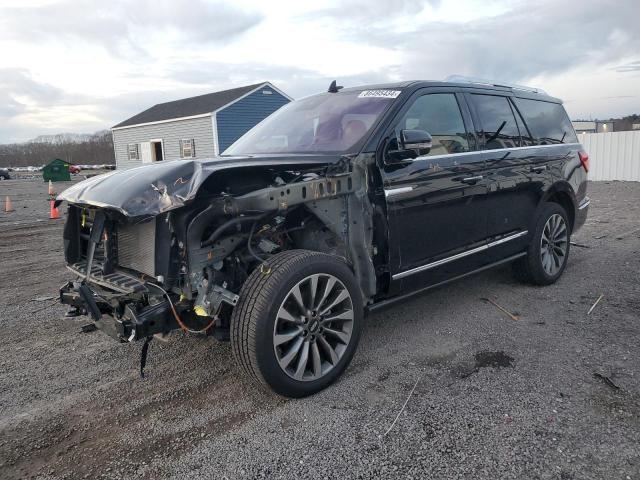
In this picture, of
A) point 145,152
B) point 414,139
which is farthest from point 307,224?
point 145,152

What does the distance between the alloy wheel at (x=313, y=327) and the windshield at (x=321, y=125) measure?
3.37ft

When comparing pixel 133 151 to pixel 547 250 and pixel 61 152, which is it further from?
pixel 61 152

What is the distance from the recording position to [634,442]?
259 cm

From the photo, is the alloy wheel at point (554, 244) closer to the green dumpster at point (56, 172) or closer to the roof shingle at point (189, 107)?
the roof shingle at point (189, 107)

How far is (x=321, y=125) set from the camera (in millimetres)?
4020

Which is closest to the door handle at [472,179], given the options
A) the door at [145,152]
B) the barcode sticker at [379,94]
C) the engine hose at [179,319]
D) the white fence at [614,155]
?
the barcode sticker at [379,94]

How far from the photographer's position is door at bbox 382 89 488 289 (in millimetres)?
3654

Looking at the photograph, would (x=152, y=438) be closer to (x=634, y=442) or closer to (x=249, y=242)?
(x=249, y=242)

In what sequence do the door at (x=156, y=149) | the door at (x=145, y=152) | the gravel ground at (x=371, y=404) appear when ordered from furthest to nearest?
the door at (x=145, y=152) < the door at (x=156, y=149) < the gravel ground at (x=371, y=404)

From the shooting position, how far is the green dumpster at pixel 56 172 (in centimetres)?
3372

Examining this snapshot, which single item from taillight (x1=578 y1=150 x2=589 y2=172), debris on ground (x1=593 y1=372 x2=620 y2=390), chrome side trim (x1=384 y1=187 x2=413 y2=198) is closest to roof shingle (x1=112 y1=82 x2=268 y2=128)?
taillight (x1=578 y1=150 x2=589 y2=172)

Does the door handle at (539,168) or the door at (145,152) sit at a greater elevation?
the door at (145,152)

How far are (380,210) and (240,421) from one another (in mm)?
1672

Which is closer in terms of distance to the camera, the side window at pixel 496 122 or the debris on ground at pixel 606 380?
the debris on ground at pixel 606 380
